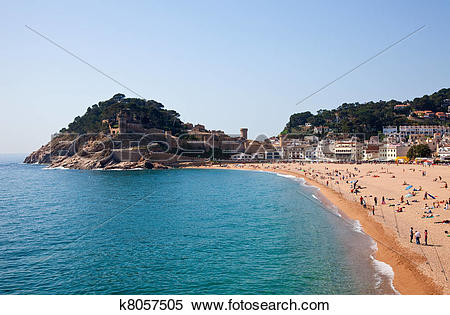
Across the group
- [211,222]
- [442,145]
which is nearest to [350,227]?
[211,222]

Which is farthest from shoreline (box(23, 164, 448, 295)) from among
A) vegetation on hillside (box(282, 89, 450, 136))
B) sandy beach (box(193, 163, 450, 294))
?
vegetation on hillside (box(282, 89, 450, 136))

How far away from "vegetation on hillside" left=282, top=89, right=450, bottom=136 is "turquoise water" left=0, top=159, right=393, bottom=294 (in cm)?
7100

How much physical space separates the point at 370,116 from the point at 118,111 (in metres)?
65.1

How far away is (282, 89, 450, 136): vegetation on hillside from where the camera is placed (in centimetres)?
8906

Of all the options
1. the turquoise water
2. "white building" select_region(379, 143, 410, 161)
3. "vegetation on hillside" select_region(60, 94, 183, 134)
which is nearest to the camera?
the turquoise water

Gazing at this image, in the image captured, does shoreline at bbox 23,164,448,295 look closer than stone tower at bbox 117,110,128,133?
Yes

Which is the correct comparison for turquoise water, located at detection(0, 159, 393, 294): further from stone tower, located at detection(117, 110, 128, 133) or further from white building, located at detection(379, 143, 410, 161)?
stone tower, located at detection(117, 110, 128, 133)

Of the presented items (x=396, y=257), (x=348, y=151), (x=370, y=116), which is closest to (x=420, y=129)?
(x=370, y=116)

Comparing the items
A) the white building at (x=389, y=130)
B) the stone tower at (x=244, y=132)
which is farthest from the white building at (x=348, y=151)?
the stone tower at (x=244, y=132)

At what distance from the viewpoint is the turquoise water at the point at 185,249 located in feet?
37.0

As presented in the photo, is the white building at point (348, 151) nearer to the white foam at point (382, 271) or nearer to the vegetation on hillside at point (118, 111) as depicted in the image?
the vegetation on hillside at point (118, 111)

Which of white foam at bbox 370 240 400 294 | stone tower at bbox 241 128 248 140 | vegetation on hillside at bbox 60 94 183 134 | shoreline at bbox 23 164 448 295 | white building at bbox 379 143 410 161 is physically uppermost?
vegetation on hillside at bbox 60 94 183 134

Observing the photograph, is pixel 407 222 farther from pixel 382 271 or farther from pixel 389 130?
pixel 389 130

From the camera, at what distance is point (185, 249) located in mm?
15039
